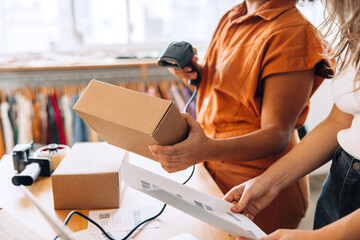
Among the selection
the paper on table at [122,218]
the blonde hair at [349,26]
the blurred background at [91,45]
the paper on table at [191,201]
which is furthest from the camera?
the blurred background at [91,45]

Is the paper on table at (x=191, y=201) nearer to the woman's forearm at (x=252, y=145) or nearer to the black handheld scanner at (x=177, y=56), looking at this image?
the woman's forearm at (x=252, y=145)

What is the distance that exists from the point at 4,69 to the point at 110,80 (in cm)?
78

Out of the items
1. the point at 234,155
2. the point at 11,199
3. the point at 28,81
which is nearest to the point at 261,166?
the point at 234,155

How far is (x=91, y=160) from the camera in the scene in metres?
1.05

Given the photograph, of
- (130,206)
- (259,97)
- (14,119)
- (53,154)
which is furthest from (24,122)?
(259,97)

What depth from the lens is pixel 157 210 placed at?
1.01m

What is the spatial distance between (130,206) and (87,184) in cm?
14

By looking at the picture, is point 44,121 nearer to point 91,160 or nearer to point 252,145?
point 91,160

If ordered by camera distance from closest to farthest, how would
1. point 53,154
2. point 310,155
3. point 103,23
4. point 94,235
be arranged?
point 94,235, point 310,155, point 53,154, point 103,23

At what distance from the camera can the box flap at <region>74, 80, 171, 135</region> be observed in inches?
30.3

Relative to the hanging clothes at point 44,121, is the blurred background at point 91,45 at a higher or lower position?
higher

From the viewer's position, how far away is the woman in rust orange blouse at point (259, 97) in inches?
42.7

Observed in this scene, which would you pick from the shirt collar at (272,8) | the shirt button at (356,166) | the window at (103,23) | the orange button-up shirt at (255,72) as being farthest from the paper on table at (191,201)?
the window at (103,23)

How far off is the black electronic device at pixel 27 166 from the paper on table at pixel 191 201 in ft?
1.66
